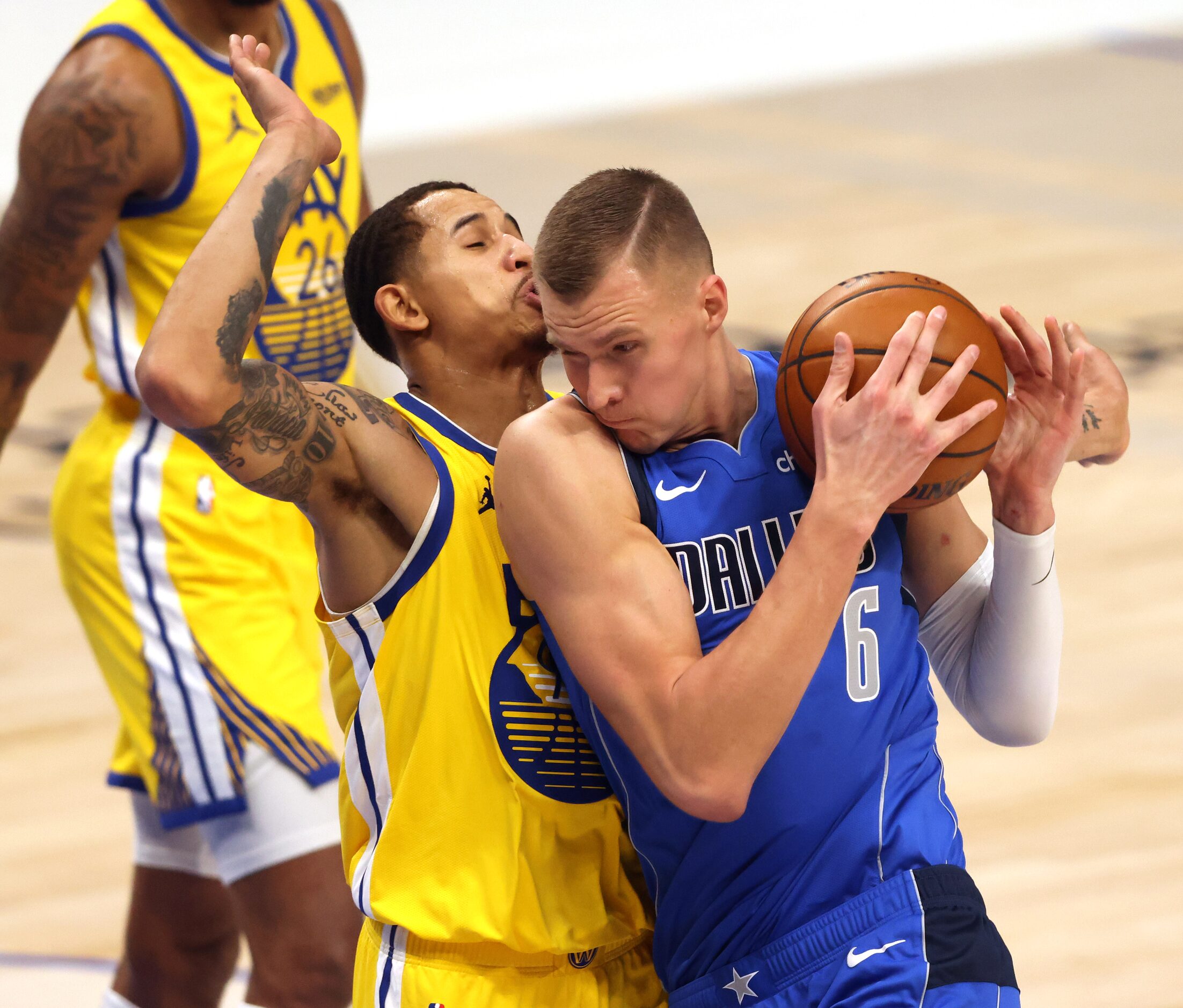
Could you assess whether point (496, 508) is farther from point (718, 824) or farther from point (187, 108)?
point (187, 108)

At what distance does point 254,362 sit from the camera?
2564 mm

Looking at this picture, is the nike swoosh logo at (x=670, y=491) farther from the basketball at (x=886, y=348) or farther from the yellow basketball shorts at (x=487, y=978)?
the yellow basketball shorts at (x=487, y=978)

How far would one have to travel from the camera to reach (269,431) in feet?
8.07

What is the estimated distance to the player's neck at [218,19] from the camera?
11.4ft

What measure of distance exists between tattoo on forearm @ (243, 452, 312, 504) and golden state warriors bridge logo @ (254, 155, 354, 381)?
1031 millimetres

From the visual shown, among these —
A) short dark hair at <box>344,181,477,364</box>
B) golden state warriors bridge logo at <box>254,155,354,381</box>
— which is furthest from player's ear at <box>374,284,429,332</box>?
golden state warriors bridge logo at <box>254,155,354,381</box>

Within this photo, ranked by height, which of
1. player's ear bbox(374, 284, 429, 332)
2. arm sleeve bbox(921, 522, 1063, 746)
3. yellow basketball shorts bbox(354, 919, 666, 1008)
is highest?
player's ear bbox(374, 284, 429, 332)

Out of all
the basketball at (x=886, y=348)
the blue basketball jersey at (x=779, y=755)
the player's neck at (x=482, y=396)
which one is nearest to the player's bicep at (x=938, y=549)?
the blue basketball jersey at (x=779, y=755)

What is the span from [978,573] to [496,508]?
82cm

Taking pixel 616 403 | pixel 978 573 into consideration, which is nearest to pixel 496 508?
pixel 616 403

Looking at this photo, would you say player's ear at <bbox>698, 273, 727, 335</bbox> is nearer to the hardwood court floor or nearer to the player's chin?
the player's chin

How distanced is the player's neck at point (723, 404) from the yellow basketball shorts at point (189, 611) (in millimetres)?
1242

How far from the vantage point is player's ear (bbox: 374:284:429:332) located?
9.03 feet

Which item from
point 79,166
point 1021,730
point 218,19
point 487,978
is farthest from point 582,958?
point 218,19
